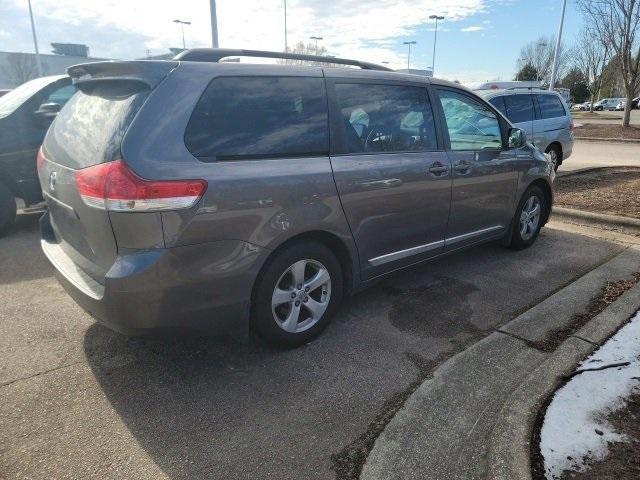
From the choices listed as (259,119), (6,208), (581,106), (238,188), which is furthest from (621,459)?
(581,106)

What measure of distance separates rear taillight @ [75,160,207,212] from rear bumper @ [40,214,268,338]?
24cm

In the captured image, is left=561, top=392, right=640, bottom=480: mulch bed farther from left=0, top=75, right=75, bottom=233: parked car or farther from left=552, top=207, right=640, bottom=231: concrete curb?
left=0, top=75, right=75, bottom=233: parked car

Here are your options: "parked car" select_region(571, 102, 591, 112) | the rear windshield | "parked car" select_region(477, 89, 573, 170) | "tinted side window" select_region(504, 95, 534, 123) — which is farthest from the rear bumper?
"parked car" select_region(571, 102, 591, 112)

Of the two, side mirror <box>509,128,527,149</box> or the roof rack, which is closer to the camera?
the roof rack

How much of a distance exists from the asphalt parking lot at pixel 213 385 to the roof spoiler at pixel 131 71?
147 centimetres

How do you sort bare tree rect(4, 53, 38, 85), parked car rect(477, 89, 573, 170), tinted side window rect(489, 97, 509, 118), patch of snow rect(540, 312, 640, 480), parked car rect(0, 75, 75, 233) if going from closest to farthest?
patch of snow rect(540, 312, 640, 480) → parked car rect(0, 75, 75, 233) → tinted side window rect(489, 97, 509, 118) → parked car rect(477, 89, 573, 170) → bare tree rect(4, 53, 38, 85)

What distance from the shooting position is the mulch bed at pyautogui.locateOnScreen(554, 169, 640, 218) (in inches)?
269

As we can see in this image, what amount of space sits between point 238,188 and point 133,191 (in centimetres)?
55

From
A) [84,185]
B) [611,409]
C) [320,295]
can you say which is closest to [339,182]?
[320,295]

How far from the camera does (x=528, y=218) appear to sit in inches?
211

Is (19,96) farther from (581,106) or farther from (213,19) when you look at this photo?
(581,106)

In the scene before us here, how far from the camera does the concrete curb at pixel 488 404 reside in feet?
7.23

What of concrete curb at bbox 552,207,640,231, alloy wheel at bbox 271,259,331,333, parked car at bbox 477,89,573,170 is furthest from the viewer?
parked car at bbox 477,89,573,170

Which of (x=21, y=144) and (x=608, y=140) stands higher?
(x=21, y=144)
